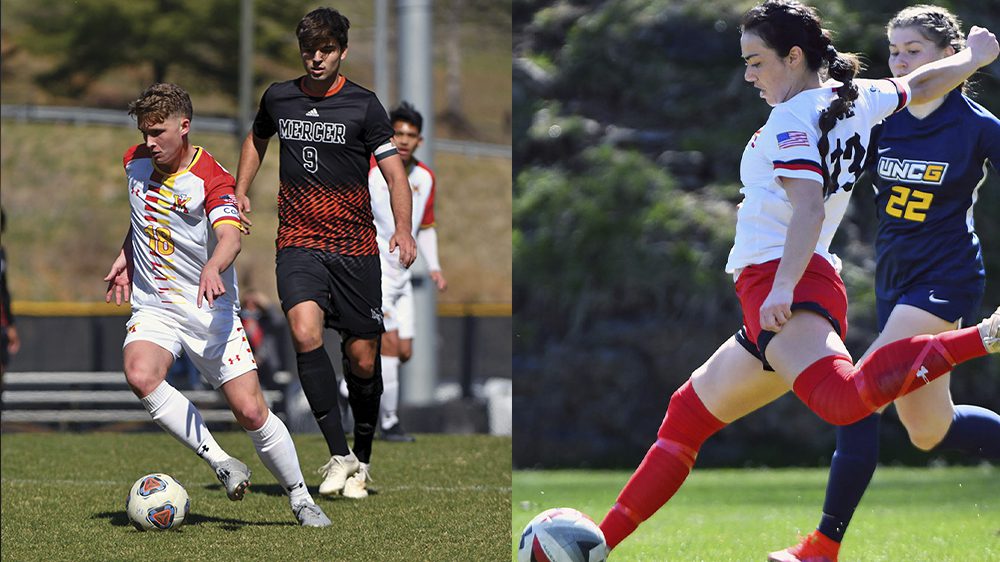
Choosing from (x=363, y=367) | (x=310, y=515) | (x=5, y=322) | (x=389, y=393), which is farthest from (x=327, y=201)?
(x=5, y=322)

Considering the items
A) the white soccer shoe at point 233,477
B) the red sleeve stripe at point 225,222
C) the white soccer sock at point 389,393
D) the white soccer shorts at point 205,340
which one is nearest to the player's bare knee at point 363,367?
the white soccer shorts at point 205,340

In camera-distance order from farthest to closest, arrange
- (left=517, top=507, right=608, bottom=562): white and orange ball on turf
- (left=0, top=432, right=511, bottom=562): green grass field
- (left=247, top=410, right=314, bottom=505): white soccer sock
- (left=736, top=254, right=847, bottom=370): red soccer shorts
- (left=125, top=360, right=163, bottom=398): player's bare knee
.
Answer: (left=247, top=410, right=314, bottom=505): white soccer sock
(left=125, top=360, right=163, bottom=398): player's bare knee
(left=0, top=432, right=511, bottom=562): green grass field
(left=517, top=507, right=608, bottom=562): white and orange ball on turf
(left=736, top=254, right=847, bottom=370): red soccer shorts

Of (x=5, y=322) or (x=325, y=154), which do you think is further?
(x=5, y=322)

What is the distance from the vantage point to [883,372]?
14.4ft

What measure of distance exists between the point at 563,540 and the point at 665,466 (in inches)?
17.1

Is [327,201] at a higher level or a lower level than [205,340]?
higher

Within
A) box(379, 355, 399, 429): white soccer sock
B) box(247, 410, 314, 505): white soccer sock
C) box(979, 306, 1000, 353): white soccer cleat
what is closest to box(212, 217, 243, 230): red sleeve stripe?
box(247, 410, 314, 505): white soccer sock

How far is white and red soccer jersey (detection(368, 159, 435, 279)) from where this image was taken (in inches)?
391

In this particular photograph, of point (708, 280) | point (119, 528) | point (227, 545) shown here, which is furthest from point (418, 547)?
point (708, 280)

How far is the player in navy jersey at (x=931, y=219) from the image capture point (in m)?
Answer: 5.55

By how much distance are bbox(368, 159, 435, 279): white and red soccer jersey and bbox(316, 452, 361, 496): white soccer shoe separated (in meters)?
3.09

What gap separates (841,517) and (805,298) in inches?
37.6

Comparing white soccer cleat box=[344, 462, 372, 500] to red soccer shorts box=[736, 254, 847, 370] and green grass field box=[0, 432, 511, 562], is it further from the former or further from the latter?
red soccer shorts box=[736, 254, 847, 370]

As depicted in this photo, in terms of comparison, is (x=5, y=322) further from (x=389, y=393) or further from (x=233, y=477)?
(x=233, y=477)
